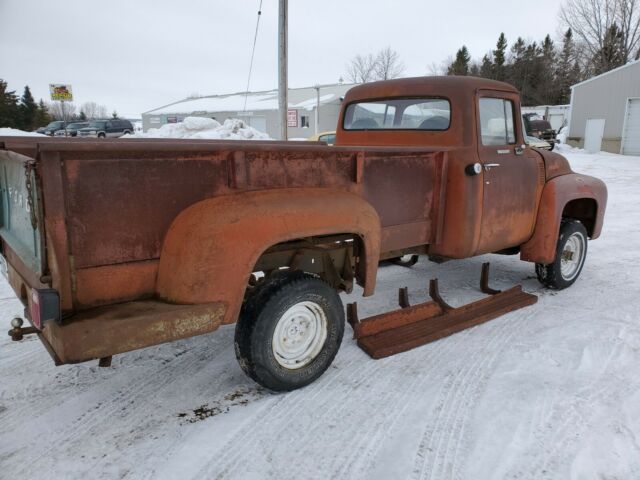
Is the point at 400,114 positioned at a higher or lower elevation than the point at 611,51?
lower

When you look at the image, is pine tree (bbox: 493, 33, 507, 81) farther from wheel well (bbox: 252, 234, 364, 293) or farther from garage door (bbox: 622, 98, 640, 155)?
wheel well (bbox: 252, 234, 364, 293)

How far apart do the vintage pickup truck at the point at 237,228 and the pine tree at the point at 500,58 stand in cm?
5562

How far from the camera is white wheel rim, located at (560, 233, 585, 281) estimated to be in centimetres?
503

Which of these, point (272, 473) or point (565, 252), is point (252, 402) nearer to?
point (272, 473)

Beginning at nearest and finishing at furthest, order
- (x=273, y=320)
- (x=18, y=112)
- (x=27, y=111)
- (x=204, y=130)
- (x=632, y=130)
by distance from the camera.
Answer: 1. (x=273, y=320)
2. (x=632, y=130)
3. (x=204, y=130)
4. (x=18, y=112)
5. (x=27, y=111)

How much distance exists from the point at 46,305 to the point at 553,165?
4468 millimetres

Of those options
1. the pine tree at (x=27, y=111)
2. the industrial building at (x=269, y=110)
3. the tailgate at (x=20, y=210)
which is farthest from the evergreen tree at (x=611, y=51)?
the pine tree at (x=27, y=111)

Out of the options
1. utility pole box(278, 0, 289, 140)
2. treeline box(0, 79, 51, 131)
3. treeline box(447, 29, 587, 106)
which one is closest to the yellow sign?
utility pole box(278, 0, 289, 140)

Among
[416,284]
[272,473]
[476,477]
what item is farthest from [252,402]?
[416,284]

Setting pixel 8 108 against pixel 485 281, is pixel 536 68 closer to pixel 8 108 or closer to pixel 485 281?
pixel 8 108

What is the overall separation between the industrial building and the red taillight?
25.7m

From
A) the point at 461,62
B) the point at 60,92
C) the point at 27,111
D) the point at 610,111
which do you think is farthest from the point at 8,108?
the point at 461,62

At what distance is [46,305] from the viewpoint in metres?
2.13

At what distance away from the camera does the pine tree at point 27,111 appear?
125 ft
